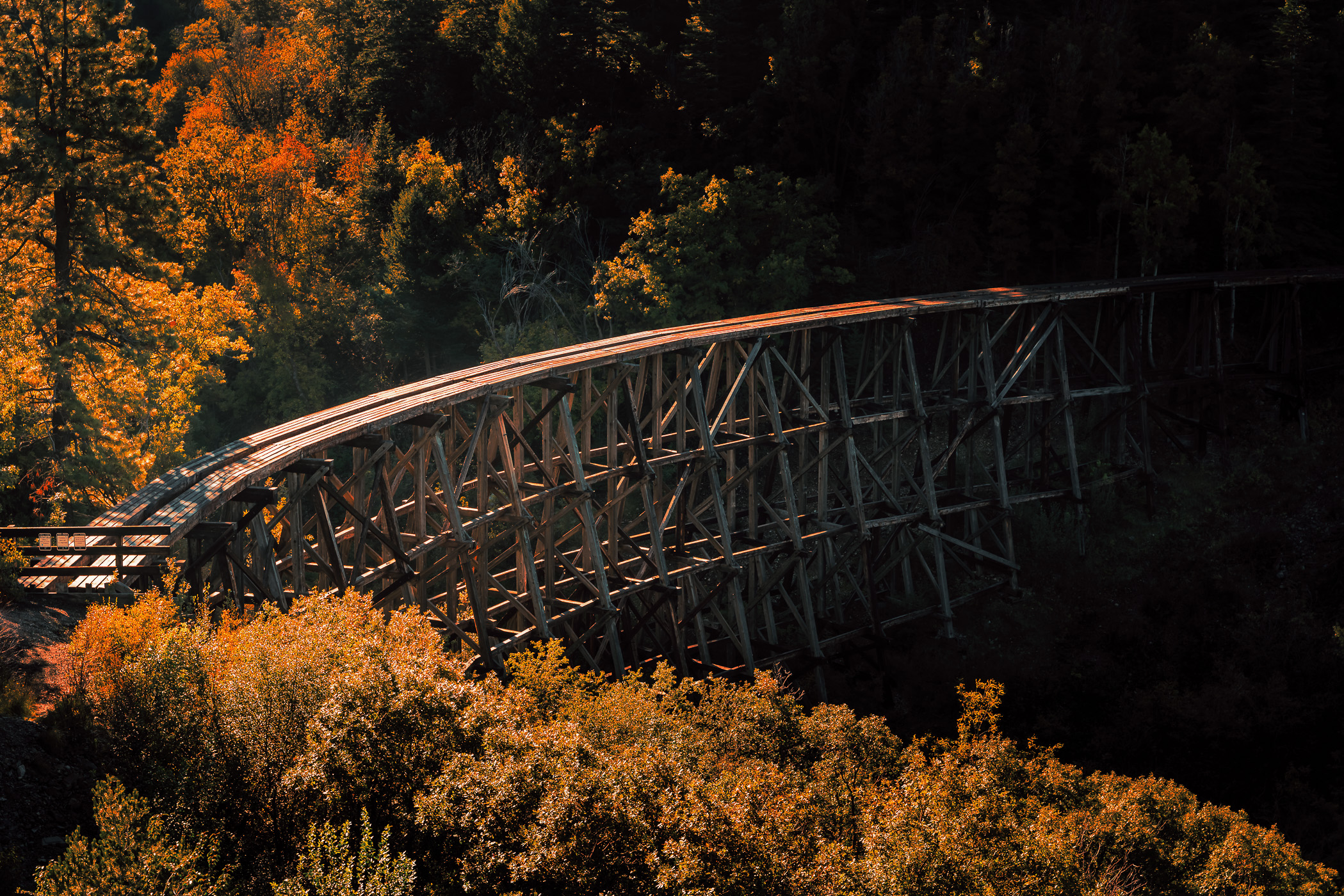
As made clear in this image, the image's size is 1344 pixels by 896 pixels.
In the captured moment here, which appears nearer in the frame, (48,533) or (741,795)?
(741,795)

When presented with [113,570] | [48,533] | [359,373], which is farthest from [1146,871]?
[359,373]

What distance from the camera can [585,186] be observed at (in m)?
34.6

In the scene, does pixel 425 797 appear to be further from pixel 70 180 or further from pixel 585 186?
pixel 585 186

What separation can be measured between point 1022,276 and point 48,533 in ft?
87.9

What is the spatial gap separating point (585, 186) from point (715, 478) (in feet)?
65.4

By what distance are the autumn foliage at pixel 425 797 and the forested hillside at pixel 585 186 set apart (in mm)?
13254

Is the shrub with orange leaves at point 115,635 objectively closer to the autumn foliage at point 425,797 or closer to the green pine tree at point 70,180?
the autumn foliage at point 425,797

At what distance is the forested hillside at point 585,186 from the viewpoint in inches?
843

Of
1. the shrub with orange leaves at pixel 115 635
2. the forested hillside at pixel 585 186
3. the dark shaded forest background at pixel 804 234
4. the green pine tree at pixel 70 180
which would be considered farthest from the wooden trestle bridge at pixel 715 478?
the green pine tree at pixel 70 180

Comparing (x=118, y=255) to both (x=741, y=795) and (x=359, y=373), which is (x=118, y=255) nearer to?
(x=359, y=373)

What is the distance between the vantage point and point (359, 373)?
37.3 m

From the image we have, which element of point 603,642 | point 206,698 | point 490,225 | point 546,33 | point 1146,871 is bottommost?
point 1146,871

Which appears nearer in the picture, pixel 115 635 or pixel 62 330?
pixel 115 635

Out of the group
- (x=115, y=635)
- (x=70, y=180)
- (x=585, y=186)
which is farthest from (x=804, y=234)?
(x=115, y=635)
